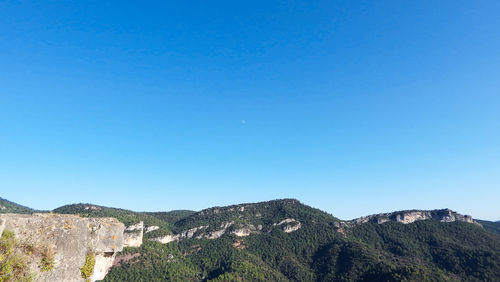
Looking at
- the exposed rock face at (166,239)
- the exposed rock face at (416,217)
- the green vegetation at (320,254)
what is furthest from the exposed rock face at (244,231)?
the exposed rock face at (416,217)

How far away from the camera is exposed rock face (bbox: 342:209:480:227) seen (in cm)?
16349

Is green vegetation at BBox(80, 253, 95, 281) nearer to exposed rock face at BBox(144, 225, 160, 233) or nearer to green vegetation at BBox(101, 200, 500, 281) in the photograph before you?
green vegetation at BBox(101, 200, 500, 281)

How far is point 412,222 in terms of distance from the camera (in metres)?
167

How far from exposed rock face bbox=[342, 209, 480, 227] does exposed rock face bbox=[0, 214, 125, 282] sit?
18710cm

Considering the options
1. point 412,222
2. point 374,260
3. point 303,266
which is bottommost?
point 303,266

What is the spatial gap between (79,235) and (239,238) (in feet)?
529

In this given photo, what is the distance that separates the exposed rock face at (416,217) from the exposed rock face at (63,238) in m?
187

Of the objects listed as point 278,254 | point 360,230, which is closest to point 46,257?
point 278,254

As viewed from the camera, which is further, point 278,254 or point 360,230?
point 360,230

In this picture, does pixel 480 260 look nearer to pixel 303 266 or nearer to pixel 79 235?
pixel 303 266

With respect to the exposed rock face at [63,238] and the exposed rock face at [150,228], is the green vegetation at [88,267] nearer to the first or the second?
the exposed rock face at [63,238]

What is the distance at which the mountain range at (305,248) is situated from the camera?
3927 inches

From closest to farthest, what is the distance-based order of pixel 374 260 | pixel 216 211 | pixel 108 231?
pixel 108 231 → pixel 374 260 → pixel 216 211

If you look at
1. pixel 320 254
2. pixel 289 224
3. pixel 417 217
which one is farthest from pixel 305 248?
pixel 417 217
